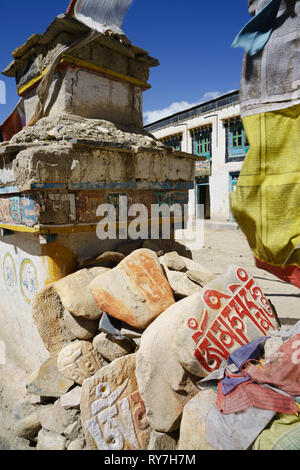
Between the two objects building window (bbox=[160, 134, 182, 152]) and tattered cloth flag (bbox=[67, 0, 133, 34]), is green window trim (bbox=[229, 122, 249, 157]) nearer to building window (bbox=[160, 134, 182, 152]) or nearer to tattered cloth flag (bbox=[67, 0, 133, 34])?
building window (bbox=[160, 134, 182, 152])

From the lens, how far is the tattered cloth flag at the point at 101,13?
11.4 ft

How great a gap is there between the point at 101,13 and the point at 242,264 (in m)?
5.74

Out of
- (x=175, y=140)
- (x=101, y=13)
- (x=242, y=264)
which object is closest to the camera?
(x=101, y=13)

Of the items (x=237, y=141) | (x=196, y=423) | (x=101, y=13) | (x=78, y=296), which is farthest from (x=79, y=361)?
(x=237, y=141)

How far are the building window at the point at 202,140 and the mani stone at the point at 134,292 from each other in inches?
561

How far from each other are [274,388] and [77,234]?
84.3 inches

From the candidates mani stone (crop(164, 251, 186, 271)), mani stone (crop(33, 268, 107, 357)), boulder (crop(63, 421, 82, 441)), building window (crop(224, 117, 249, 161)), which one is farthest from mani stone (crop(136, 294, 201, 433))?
building window (crop(224, 117, 249, 161))

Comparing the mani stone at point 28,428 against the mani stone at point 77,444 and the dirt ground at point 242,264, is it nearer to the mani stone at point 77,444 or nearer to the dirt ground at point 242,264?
the mani stone at point 77,444

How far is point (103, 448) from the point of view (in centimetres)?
192

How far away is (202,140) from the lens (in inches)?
638

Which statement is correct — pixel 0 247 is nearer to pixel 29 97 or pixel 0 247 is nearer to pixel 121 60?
pixel 29 97

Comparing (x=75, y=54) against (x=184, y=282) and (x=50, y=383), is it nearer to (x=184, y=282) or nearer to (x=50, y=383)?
(x=184, y=282)

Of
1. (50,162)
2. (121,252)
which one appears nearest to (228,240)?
(121,252)

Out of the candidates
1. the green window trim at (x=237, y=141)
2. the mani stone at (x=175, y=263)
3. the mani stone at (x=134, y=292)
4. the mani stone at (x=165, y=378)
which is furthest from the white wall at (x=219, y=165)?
the mani stone at (x=165, y=378)
